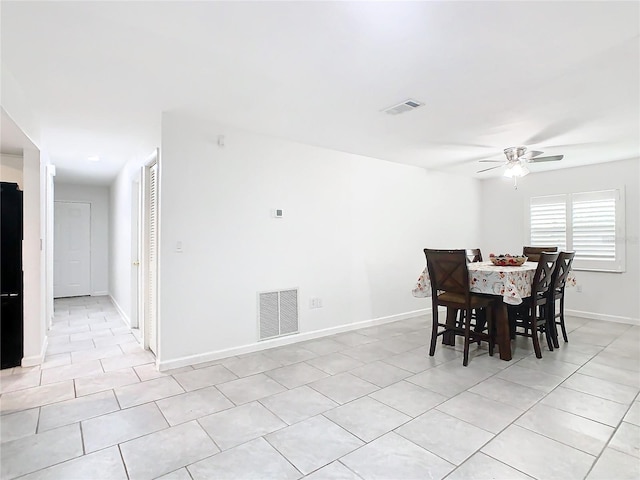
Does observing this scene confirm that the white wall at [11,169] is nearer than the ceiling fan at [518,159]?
Yes

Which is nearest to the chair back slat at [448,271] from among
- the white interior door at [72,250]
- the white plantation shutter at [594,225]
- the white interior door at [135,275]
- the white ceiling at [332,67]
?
the white ceiling at [332,67]

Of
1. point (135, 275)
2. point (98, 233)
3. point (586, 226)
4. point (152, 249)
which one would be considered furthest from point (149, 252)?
point (586, 226)

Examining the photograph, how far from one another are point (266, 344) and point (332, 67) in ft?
9.42

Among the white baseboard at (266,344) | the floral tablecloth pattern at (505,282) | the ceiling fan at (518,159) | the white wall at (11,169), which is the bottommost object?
the white baseboard at (266,344)

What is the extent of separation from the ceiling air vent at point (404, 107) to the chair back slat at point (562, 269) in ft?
7.35

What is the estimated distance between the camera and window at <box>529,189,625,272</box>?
5.25 m

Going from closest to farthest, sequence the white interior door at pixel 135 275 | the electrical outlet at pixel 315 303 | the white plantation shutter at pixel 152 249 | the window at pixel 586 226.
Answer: the white plantation shutter at pixel 152 249 → the electrical outlet at pixel 315 303 → the white interior door at pixel 135 275 → the window at pixel 586 226

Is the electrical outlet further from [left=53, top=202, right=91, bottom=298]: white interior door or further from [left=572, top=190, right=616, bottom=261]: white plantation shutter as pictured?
[left=53, top=202, right=91, bottom=298]: white interior door

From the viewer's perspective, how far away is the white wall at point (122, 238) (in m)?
4.92

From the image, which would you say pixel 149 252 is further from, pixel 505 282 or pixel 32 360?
pixel 505 282

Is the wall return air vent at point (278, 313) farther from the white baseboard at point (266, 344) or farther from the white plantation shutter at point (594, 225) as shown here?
the white plantation shutter at point (594, 225)

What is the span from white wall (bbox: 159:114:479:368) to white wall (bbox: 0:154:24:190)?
5.16 feet

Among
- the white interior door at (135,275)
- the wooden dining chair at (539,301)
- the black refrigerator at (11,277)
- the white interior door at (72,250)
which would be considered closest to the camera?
the black refrigerator at (11,277)

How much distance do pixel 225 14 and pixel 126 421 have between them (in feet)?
8.41
